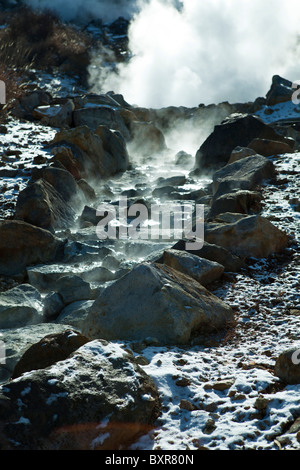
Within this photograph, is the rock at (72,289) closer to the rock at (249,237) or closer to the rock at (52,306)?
the rock at (52,306)

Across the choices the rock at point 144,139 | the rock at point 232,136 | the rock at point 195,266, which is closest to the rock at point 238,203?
the rock at point 195,266

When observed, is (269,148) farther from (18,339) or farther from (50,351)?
(50,351)

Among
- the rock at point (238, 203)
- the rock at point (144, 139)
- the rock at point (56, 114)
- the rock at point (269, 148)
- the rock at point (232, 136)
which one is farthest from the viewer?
the rock at point (144, 139)

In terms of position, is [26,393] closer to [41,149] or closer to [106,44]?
[41,149]

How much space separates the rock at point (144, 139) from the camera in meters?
12.8

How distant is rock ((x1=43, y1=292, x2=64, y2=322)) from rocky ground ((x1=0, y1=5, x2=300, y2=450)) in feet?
0.04

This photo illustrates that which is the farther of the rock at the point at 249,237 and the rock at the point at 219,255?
the rock at the point at 249,237

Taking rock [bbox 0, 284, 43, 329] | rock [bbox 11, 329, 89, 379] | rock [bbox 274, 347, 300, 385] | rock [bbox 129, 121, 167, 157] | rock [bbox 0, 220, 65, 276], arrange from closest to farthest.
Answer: rock [bbox 274, 347, 300, 385] → rock [bbox 11, 329, 89, 379] → rock [bbox 0, 284, 43, 329] → rock [bbox 0, 220, 65, 276] → rock [bbox 129, 121, 167, 157]

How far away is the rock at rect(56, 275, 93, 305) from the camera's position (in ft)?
15.9

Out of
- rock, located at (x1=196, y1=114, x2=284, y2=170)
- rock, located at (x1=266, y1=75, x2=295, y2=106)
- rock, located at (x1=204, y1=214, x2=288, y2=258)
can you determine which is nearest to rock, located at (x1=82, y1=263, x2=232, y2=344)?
rock, located at (x1=204, y1=214, x2=288, y2=258)

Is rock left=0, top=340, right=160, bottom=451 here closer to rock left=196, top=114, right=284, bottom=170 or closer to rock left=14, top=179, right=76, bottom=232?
rock left=14, top=179, right=76, bottom=232

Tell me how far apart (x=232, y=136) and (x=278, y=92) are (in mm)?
7350

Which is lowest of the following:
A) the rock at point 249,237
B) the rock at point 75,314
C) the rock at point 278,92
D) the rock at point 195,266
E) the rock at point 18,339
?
the rock at point 18,339

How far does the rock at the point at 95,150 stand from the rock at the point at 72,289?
451 centimetres
